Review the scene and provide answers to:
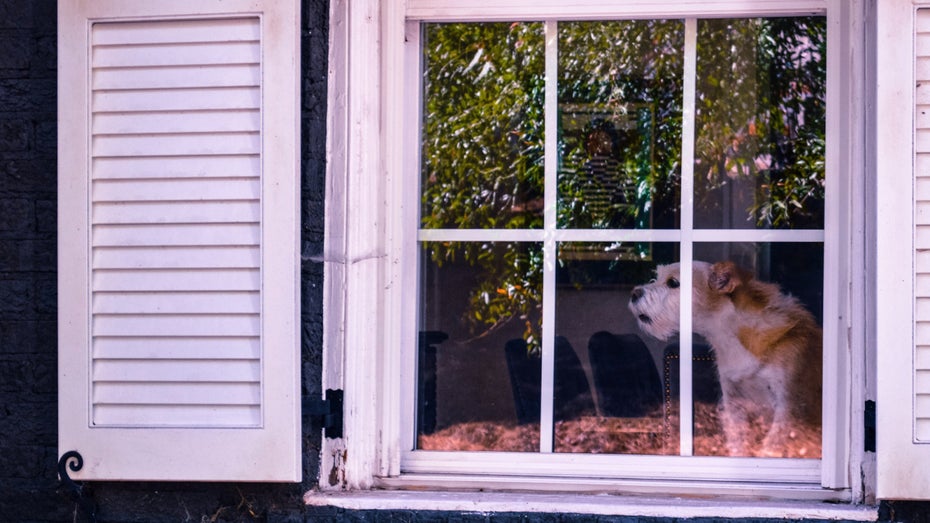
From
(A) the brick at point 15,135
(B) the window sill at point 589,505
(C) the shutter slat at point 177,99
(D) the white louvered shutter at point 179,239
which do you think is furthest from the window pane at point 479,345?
(A) the brick at point 15,135

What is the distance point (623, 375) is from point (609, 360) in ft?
0.19

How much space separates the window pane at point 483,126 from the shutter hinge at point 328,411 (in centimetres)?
59

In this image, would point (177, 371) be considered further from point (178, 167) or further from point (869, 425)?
point (869, 425)

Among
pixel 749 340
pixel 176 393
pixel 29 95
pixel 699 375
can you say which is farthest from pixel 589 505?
pixel 29 95

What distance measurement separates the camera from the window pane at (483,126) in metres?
3.04

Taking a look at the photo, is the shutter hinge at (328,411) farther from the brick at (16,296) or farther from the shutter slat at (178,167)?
the brick at (16,296)

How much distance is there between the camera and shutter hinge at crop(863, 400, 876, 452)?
261 cm

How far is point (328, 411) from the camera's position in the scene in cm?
278

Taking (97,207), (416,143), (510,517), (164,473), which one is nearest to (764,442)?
(510,517)

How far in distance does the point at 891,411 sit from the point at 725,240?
663 mm

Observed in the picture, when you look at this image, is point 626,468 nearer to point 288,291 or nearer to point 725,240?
point 725,240

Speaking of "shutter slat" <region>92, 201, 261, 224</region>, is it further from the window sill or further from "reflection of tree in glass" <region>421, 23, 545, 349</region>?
the window sill

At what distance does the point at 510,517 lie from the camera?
8.96 ft

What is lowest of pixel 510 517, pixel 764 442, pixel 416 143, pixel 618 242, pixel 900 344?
pixel 510 517
